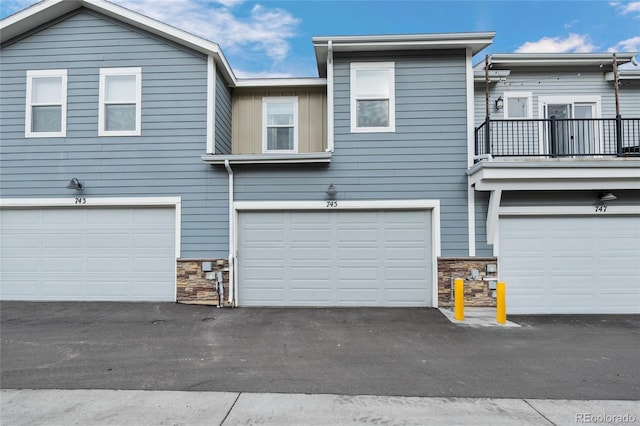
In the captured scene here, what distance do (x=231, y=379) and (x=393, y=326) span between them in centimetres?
322

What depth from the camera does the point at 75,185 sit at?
25.2 ft

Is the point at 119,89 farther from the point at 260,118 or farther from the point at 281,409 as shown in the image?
the point at 281,409

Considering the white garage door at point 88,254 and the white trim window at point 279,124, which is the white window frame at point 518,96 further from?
the white garage door at point 88,254

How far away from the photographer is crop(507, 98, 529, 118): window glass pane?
976 cm

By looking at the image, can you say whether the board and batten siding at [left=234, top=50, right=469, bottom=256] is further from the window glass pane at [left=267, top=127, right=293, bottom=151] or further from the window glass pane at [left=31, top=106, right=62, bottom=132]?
the window glass pane at [left=31, top=106, right=62, bottom=132]

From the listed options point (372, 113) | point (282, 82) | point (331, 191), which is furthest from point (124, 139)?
point (372, 113)

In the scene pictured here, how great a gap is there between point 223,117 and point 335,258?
4505 mm

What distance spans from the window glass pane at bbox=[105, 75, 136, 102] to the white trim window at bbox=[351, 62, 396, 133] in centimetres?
504

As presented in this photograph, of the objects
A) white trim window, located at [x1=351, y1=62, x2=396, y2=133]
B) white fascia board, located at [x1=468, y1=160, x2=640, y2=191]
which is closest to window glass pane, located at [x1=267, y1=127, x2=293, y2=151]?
white trim window, located at [x1=351, y1=62, x2=396, y2=133]

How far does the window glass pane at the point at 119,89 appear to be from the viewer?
804 centimetres

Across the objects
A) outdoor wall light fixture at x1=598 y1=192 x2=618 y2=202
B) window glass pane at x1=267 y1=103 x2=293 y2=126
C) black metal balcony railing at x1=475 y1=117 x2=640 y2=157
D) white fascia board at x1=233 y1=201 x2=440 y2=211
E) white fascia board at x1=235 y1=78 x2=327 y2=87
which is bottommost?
white fascia board at x1=233 y1=201 x2=440 y2=211

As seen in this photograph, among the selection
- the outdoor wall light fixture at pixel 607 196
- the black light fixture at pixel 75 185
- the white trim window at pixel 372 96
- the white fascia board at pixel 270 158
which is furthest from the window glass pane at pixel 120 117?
the outdoor wall light fixture at pixel 607 196

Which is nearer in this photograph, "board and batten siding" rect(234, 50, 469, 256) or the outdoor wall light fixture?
the outdoor wall light fixture

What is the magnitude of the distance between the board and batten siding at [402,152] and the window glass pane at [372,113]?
0.87 feet
